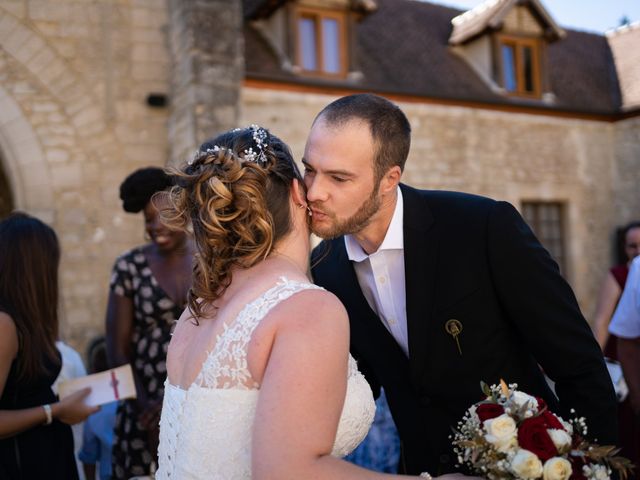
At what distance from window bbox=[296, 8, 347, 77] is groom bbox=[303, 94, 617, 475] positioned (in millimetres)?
8576

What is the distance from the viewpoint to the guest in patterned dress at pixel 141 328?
3469mm

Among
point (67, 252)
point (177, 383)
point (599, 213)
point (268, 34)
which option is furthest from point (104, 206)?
point (599, 213)

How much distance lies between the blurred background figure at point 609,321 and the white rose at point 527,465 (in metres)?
2.77

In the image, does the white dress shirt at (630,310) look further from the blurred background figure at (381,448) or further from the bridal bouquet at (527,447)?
the bridal bouquet at (527,447)

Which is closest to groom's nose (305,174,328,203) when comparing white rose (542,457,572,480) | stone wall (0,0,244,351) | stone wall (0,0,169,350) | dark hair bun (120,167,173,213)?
white rose (542,457,572,480)

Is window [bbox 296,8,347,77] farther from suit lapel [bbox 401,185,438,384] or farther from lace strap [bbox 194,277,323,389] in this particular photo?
lace strap [bbox 194,277,323,389]

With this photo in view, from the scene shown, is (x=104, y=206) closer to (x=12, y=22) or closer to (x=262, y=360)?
(x=12, y=22)

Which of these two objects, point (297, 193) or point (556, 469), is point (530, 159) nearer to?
point (297, 193)

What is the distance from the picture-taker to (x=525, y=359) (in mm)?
2365

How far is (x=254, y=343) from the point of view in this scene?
1.60 meters

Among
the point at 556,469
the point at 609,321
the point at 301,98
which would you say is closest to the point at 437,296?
the point at 556,469

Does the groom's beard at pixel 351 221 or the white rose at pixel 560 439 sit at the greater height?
the groom's beard at pixel 351 221

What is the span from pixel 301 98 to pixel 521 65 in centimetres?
519

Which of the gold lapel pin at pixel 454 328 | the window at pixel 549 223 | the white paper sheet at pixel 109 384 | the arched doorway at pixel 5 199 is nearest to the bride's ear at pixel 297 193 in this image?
the gold lapel pin at pixel 454 328
